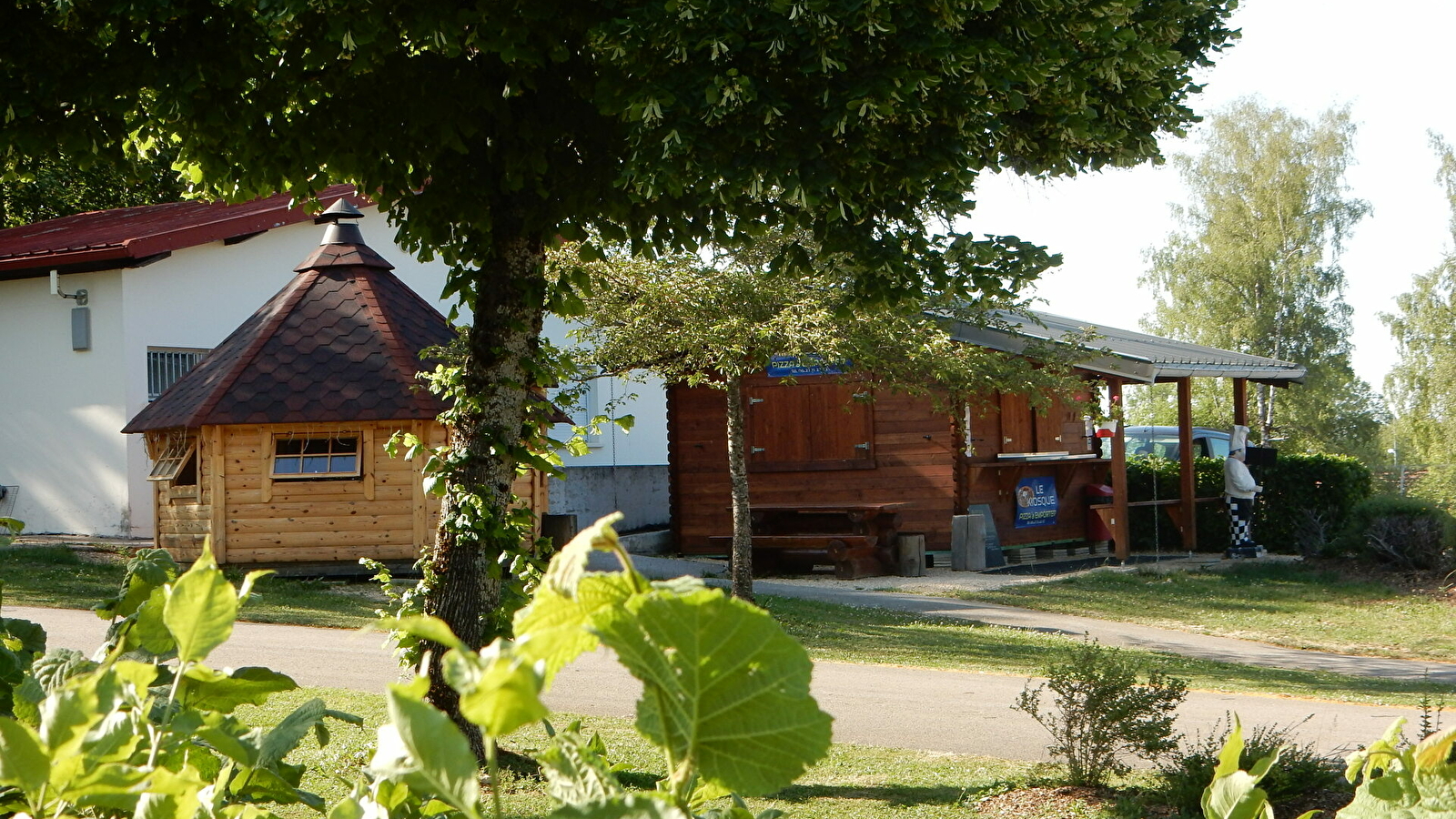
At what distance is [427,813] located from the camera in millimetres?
963

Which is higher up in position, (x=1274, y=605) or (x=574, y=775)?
(x=574, y=775)

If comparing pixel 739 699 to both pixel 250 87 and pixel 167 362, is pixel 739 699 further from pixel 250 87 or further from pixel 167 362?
pixel 167 362

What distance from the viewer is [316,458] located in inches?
626

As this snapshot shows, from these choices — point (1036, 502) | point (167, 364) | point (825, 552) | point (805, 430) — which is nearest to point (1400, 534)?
point (1036, 502)

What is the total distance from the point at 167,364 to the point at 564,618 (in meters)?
20.8

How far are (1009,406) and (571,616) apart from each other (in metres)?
21.7

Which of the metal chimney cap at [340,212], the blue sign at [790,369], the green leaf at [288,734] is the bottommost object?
the green leaf at [288,734]

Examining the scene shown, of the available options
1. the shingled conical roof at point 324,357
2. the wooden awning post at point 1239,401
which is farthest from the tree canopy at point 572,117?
the wooden awning post at point 1239,401

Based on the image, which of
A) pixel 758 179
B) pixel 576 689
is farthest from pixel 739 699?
pixel 576 689

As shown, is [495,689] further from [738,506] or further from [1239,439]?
[1239,439]

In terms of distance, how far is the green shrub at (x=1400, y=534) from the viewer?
780 inches

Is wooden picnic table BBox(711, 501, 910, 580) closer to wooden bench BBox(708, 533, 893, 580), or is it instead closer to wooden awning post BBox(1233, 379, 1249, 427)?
→ wooden bench BBox(708, 533, 893, 580)

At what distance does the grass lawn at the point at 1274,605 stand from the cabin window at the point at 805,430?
3802 mm

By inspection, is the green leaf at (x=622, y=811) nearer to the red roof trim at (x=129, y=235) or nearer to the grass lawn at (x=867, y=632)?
the grass lawn at (x=867, y=632)
